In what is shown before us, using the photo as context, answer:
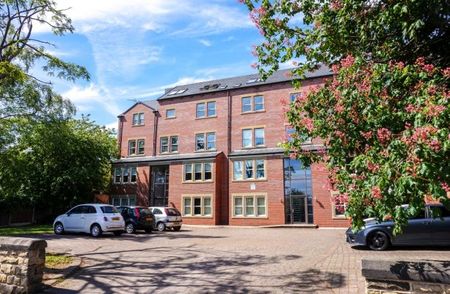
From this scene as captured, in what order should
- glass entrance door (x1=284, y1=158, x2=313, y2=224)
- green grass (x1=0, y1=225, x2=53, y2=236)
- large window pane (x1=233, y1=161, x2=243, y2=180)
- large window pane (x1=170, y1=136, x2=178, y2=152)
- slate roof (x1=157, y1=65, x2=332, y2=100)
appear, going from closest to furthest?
green grass (x1=0, y1=225, x2=53, y2=236), glass entrance door (x1=284, y1=158, x2=313, y2=224), large window pane (x1=233, y1=161, x2=243, y2=180), slate roof (x1=157, y1=65, x2=332, y2=100), large window pane (x1=170, y1=136, x2=178, y2=152)

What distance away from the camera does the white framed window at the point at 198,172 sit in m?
33.3

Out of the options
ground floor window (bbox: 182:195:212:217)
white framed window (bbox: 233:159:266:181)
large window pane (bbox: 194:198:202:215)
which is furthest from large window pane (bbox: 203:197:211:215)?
white framed window (bbox: 233:159:266:181)

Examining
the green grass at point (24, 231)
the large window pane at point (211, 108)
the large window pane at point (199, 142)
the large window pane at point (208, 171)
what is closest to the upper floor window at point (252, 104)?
the large window pane at point (211, 108)

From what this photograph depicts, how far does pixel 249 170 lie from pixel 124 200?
46.3 feet

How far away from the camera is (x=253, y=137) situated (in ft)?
110

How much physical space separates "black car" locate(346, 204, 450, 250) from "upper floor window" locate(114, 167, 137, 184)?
28.4 m

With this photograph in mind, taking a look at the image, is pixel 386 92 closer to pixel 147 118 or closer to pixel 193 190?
pixel 193 190

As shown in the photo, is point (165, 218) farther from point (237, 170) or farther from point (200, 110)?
point (200, 110)

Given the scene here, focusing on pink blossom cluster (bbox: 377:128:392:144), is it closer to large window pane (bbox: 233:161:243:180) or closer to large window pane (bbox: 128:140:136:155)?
large window pane (bbox: 233:161:243:180)

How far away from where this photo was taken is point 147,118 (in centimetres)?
3931

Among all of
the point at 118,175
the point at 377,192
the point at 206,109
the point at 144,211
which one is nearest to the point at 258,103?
the point at 206,109

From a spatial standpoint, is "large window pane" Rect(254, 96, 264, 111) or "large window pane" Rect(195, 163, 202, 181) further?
"large window pane" Rect(254, 96, 264, 111)

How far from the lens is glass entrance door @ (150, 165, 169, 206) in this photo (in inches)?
1415

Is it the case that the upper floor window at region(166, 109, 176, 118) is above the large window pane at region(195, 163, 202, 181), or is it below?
above
